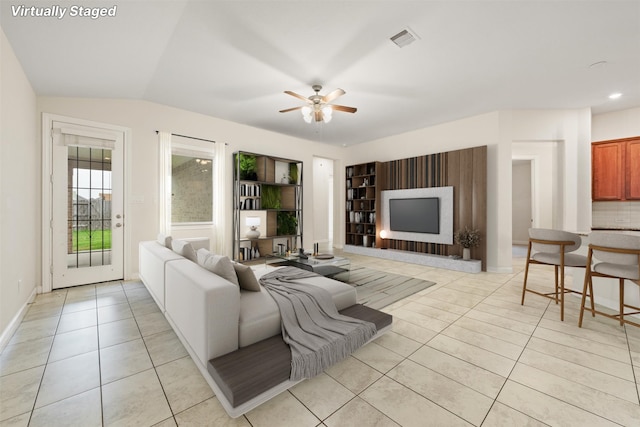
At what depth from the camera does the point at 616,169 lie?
179 inches

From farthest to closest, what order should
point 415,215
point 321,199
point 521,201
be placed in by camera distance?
point 321,199 → point 521,201 → point 415,215

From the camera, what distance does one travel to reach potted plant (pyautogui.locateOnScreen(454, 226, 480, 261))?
15.4 ft

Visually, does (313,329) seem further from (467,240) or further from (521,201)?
(521,201)

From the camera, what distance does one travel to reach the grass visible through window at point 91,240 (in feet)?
12.0

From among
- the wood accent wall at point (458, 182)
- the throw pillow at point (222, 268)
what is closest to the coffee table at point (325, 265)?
the throw pillow at point (222, 268)

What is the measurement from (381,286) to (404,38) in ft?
10.1

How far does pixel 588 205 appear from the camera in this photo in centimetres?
454

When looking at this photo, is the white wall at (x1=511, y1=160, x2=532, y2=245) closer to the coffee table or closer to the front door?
the coffee table

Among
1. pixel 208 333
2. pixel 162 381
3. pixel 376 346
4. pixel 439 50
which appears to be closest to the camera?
pixel 208 333

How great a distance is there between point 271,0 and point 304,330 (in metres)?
2.71

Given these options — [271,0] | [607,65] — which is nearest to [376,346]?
[271,0]

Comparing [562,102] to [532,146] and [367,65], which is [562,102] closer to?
[532,146]

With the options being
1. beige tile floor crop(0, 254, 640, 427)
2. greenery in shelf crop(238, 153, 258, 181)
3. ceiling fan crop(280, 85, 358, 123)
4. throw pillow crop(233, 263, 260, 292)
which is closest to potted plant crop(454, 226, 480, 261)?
beige tile floor crop(0, 254, 640, 427)

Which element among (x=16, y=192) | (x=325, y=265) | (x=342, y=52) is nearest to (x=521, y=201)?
(x=325, y=265)
